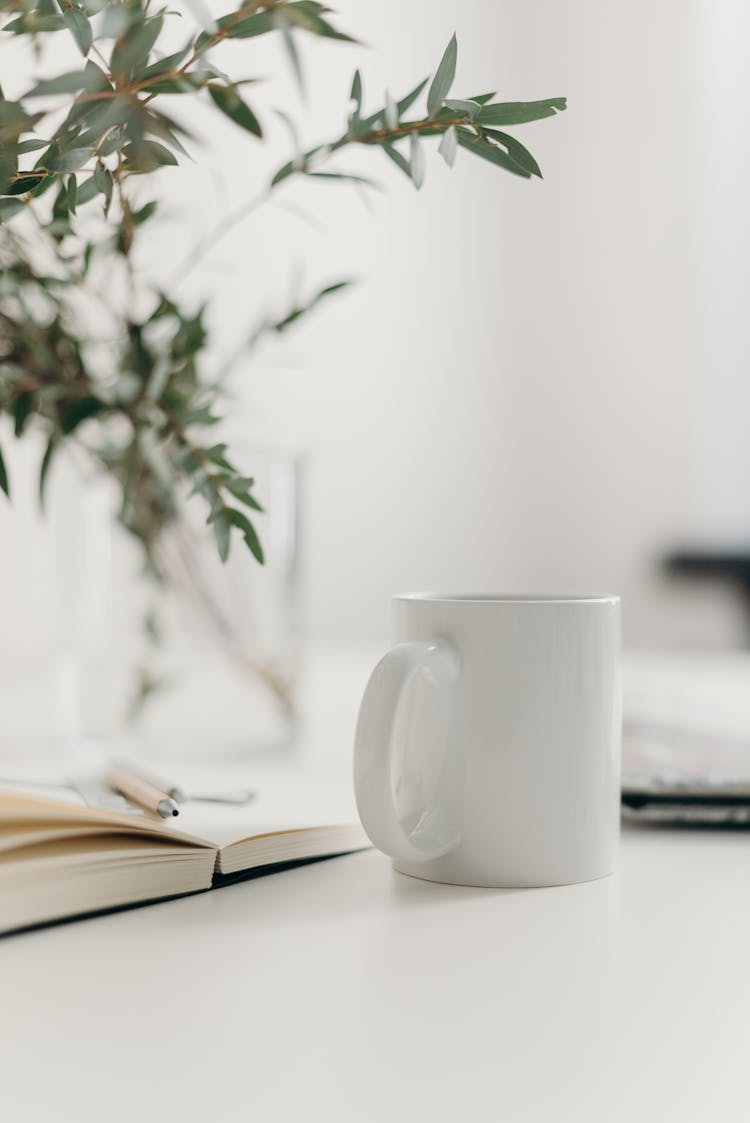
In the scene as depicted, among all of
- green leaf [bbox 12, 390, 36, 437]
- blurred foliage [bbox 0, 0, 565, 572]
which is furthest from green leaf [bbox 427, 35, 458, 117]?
green leaf [bbox 12, 390, 36, 437]

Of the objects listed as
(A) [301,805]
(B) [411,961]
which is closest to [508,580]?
(A) [301,805]

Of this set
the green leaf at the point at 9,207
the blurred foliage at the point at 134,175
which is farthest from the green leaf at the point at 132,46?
the green leaf at the point at 9,207

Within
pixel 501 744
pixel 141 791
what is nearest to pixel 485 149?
pixel 501 744

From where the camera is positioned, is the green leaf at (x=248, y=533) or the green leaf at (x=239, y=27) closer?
the green leaf at (x=239, y=27)

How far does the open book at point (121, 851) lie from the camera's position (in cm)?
47

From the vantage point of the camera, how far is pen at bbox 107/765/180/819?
22.4 inches

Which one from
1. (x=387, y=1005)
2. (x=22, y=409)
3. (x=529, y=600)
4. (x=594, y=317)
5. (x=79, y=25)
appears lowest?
(x=387, y=1005)

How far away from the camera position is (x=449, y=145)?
0.47 metres

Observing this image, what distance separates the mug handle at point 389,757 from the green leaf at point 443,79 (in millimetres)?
229

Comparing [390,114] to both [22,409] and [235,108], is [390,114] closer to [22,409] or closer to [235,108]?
[235,108]

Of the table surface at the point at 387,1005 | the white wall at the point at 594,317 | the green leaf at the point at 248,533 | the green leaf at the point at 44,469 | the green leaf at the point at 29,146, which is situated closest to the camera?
the table surface at the point at 387,1005

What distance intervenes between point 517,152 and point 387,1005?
340 millimetres

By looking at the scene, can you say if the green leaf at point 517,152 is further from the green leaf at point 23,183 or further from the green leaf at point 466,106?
the green leaf at point 23,183

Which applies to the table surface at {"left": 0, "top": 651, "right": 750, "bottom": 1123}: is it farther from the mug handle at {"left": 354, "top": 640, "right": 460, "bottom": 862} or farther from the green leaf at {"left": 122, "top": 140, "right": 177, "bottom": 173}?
the green leaf at {"left": 122, "top": 140, "right": 177, "bottom": 173}
